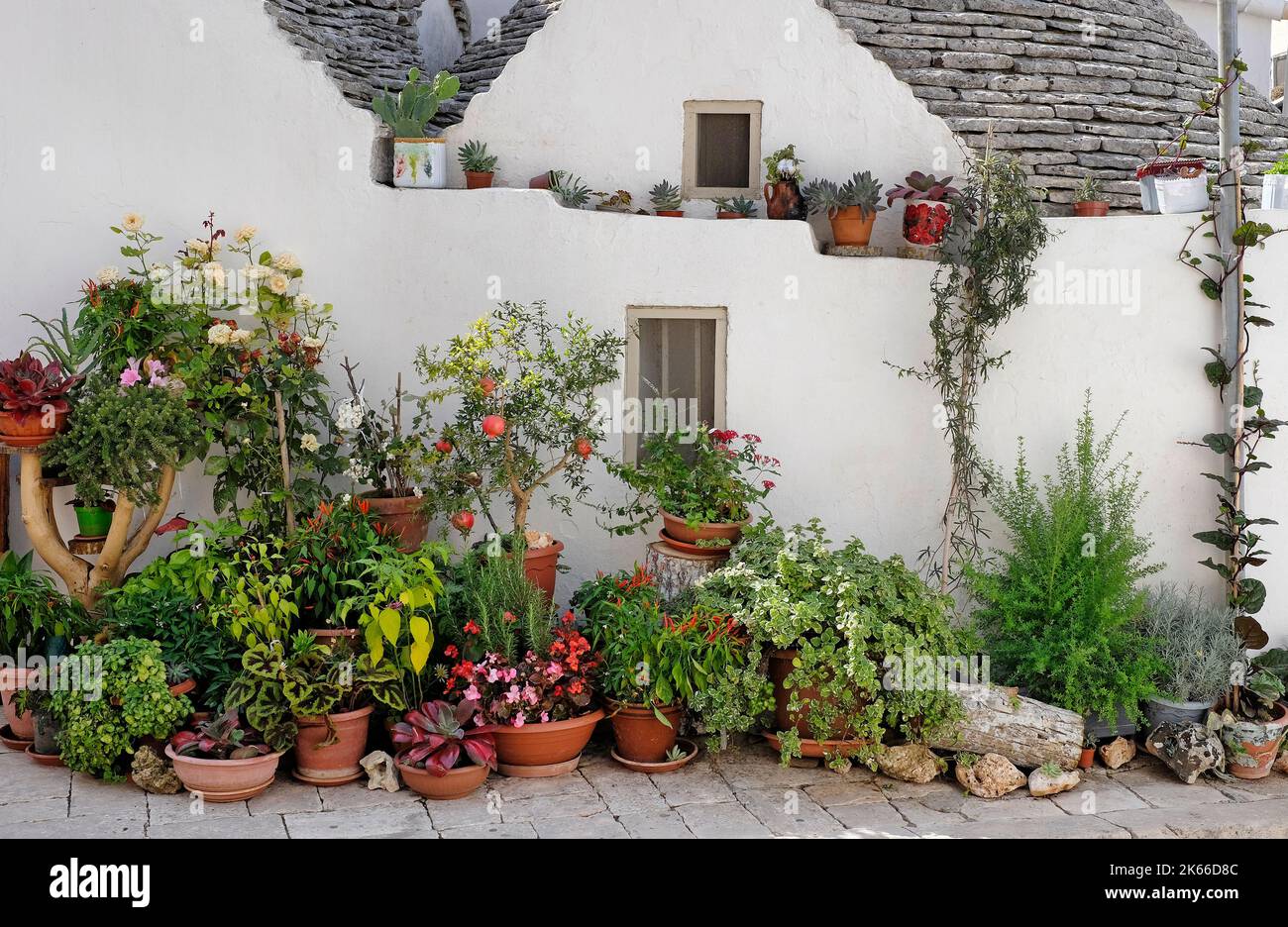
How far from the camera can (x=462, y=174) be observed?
8023 mm

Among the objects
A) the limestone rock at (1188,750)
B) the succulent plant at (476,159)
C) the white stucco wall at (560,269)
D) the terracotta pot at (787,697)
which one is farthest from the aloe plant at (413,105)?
the limestone rock at (1188,750)

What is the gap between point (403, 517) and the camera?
23.5 ft

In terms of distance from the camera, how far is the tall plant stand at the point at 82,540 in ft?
22.2

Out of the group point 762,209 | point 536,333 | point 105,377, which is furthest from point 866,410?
point 105,377

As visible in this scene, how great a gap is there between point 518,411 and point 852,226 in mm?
2494

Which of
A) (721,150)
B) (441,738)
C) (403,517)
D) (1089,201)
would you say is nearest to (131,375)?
(403,517)

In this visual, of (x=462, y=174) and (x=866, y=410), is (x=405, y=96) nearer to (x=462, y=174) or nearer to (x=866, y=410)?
(x=462, y=174)

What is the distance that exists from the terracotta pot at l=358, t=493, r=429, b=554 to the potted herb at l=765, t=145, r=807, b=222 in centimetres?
301

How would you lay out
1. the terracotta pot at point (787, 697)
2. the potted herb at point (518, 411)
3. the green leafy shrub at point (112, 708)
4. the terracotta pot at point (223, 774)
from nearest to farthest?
the terracotta pot at point (223, 774)
the green leafy shrub at point (112, 708)
the terracotta pot at point (787, 697)
the potted herb at point (518, 411)

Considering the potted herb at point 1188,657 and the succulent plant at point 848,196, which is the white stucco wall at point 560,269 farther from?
the potted herb at point 1188,657

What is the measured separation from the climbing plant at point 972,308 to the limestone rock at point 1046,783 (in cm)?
136

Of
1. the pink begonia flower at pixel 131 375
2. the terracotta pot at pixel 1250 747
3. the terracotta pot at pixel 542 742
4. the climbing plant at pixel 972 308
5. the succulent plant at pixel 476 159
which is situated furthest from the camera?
the succulent plant at pixel 476 159

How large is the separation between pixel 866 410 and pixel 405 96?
3575 mm

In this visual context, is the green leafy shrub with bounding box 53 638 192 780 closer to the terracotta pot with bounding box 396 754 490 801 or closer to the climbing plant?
the terracotta pot with bounding box 396 754 490 801
